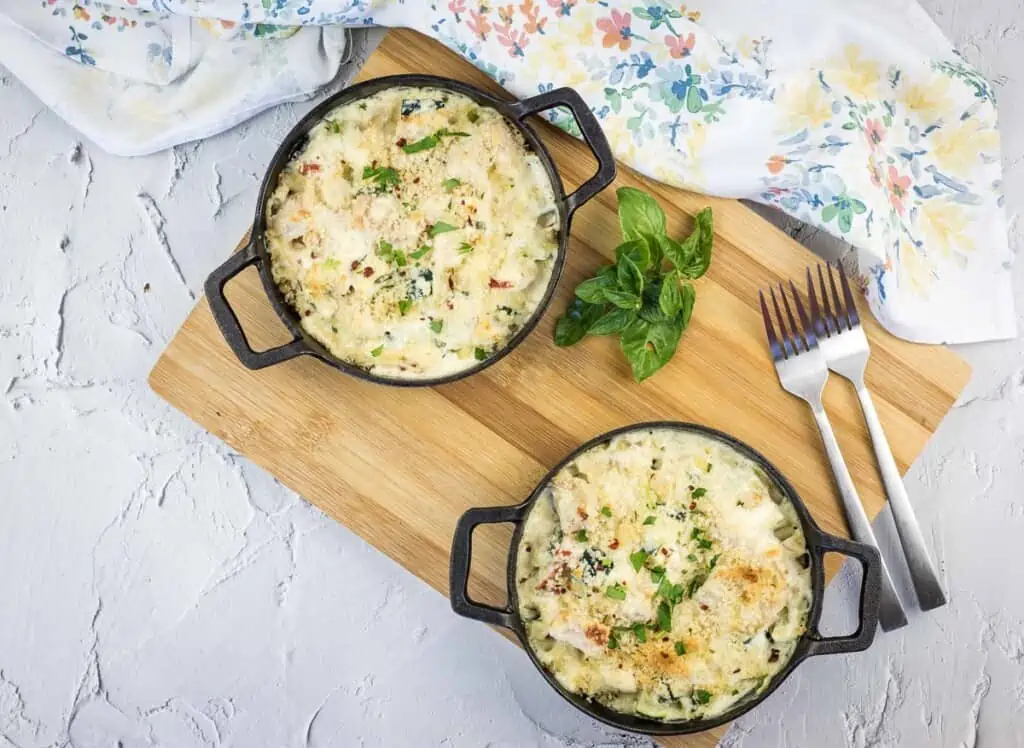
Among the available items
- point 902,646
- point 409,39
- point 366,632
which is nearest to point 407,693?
point 366,632

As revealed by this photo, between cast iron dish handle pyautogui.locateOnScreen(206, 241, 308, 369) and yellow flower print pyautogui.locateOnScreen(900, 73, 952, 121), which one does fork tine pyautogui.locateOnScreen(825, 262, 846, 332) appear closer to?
yellow flower print pyautogui.locateOnScreen(900, 73, 952, 121)

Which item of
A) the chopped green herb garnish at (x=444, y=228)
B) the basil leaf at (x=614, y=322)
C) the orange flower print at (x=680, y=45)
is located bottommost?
the basil leaf at (x=614, y=322)

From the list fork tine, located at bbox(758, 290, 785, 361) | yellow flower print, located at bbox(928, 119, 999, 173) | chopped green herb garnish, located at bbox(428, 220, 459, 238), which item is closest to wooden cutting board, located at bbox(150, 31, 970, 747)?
fork tine, located at bbox(758, 290, 785, 361)

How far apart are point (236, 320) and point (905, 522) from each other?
1.70 meters

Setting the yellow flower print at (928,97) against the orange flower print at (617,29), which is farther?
the yellow flower print at (928,97)

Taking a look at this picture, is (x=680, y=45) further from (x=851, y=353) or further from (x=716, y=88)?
(x=851, y=353)

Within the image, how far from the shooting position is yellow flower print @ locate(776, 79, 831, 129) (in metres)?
2.28

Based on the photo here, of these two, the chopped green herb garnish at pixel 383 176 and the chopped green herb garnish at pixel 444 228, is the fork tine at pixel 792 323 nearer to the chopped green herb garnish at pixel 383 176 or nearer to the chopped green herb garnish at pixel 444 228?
the chopped green herb garnish at pixel 444 228

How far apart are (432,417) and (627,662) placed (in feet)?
2.45

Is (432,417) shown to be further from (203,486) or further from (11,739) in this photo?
(11,739)

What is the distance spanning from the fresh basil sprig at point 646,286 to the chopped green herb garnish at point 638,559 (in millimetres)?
402

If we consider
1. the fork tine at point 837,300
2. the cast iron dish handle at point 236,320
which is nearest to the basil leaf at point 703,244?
the fork tine at point 837,300

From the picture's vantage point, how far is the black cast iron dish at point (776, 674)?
6.47ft

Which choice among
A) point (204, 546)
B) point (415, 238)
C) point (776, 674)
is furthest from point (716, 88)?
point (204, 546)
